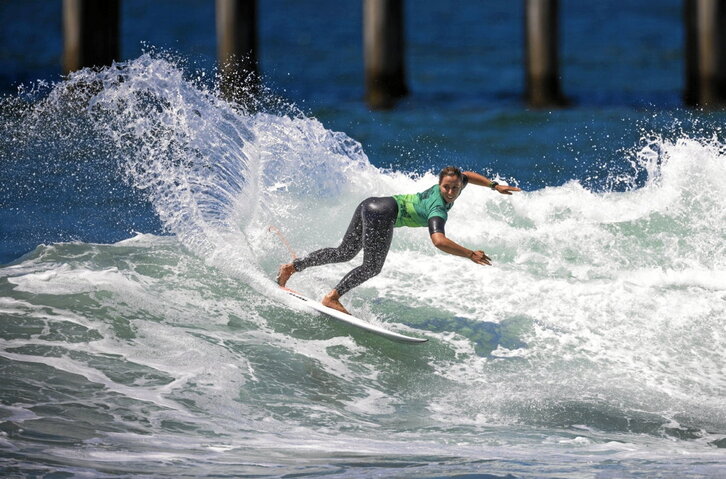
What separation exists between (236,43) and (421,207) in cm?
950

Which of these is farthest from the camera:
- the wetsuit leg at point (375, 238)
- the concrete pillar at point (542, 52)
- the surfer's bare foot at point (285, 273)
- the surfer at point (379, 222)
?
the concrete pillar at point (542, 52)

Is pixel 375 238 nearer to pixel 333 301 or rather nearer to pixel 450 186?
pixel 333 301

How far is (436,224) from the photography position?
8.16 metres

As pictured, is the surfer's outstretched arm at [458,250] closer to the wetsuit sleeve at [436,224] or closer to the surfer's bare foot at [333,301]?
the wetsuit sleeve at [436,224]

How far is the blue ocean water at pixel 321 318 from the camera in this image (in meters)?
6.50

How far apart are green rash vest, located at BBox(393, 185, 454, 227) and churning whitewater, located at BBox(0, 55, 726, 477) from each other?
0.99 meters

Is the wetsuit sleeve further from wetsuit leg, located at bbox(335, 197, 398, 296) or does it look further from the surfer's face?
wetsuit leg, located at bbox(335, 197, 398, 296)

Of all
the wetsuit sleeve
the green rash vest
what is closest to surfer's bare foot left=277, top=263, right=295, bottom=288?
the green rash vest

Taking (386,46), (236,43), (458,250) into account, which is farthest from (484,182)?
(236,43)

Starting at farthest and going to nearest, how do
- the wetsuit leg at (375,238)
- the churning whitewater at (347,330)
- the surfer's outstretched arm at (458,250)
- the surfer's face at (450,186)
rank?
the wetsuit leg at (375,238)
the surfer's face at (450,186)
the surfer's outstretched arm at (458,250)
the churning whitewater at (347,330)

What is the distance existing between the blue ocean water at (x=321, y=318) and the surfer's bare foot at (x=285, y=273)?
263 mm

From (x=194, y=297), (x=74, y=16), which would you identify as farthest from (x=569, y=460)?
(x=74, y=16)

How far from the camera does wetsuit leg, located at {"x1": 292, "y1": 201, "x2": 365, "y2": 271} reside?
348 inches

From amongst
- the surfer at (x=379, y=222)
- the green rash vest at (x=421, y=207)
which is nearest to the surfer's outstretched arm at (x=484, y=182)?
the surfer at (x=379, y=222)
